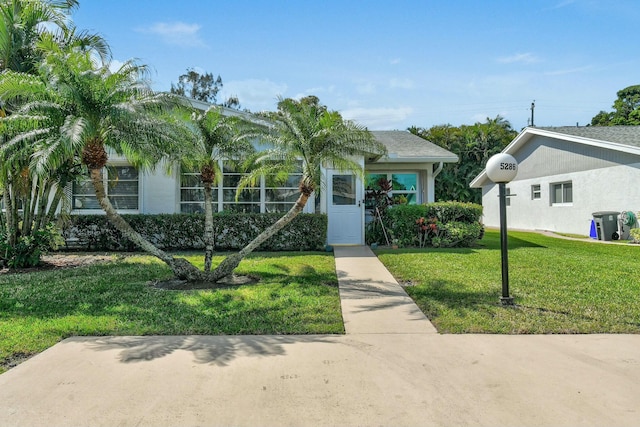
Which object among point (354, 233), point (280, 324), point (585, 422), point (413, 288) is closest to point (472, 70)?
point (354, 233)

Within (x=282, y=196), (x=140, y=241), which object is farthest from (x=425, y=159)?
(x=140, y=241)

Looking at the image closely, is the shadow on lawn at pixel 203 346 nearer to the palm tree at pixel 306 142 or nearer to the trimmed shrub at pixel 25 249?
the palm tree at pixel 306 142

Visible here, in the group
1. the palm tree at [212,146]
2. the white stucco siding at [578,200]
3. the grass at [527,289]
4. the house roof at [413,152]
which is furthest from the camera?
the white stucco siding at [578,200]

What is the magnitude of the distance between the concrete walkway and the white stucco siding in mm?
13524

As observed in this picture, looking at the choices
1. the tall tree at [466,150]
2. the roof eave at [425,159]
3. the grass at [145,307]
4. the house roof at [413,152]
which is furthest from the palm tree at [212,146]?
the tall tree at [466,150]

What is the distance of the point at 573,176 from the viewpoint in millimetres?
18516

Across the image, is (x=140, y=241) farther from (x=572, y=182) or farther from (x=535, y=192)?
(x=535, y=192)

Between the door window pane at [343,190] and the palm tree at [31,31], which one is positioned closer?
the palm tree at [31,31]

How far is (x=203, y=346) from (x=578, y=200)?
18406 millimetres

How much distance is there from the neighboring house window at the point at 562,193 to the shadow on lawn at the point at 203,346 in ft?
60.1

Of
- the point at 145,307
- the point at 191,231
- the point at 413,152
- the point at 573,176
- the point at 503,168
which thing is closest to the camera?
the point at 503,168

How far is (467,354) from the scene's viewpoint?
14.1ft

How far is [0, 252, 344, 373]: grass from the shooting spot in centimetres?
507

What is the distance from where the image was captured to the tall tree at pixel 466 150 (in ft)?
111
